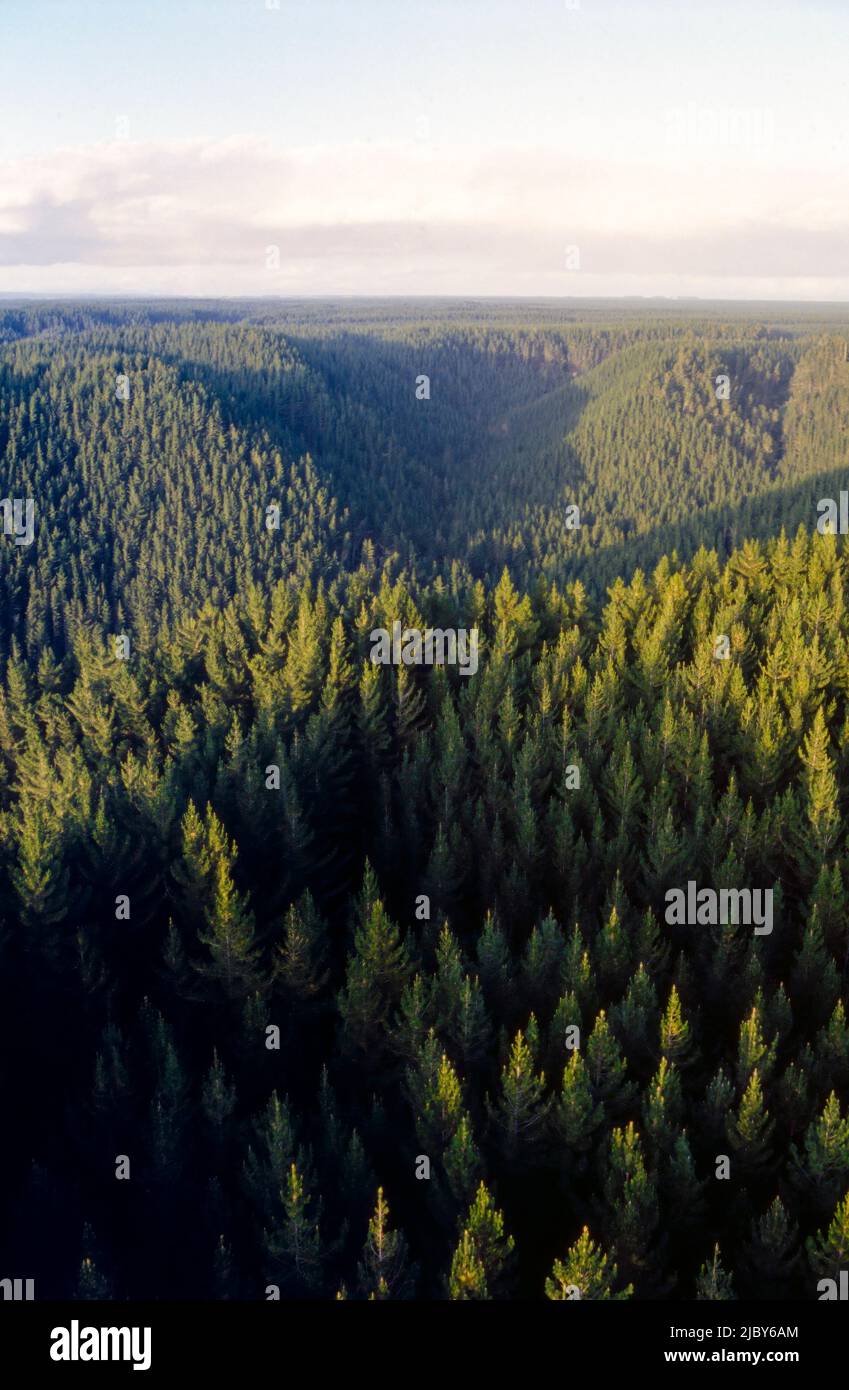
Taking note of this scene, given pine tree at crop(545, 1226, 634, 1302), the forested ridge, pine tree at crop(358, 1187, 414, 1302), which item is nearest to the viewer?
pine tree at crop(545, 1226, 634, 1302)

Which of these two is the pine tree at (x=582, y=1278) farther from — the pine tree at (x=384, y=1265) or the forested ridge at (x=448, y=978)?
the pine tree at (x=384, y=1265)

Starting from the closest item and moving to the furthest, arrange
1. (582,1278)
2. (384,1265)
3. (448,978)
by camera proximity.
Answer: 1. (582,1278)
2. (384,1265)
3. (448,978)

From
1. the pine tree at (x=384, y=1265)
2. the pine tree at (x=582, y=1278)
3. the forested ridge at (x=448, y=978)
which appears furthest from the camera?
the forested ridge at (x=448, y=978)

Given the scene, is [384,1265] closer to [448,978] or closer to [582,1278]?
[582,1278]

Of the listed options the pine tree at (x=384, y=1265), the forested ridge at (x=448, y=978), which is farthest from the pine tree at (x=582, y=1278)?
the pine tree at (x=384, y=1265)

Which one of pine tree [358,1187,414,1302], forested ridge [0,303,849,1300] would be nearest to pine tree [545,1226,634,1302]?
forested ridge [0,303,849,1300]

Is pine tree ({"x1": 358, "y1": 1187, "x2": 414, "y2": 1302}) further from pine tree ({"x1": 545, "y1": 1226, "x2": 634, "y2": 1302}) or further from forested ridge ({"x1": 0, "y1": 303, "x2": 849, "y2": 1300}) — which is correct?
pine tree ({"x1": 545, "y1": 1226, "x2": 634, "y2": 1302})

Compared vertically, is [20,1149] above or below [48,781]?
below

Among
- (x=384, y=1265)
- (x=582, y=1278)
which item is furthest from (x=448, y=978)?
(x=582, y=1278)

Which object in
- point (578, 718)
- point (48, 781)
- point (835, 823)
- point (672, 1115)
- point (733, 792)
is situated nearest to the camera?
point (672, 1115)

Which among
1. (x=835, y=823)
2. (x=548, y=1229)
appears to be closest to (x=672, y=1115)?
(x=548, y=1229)
